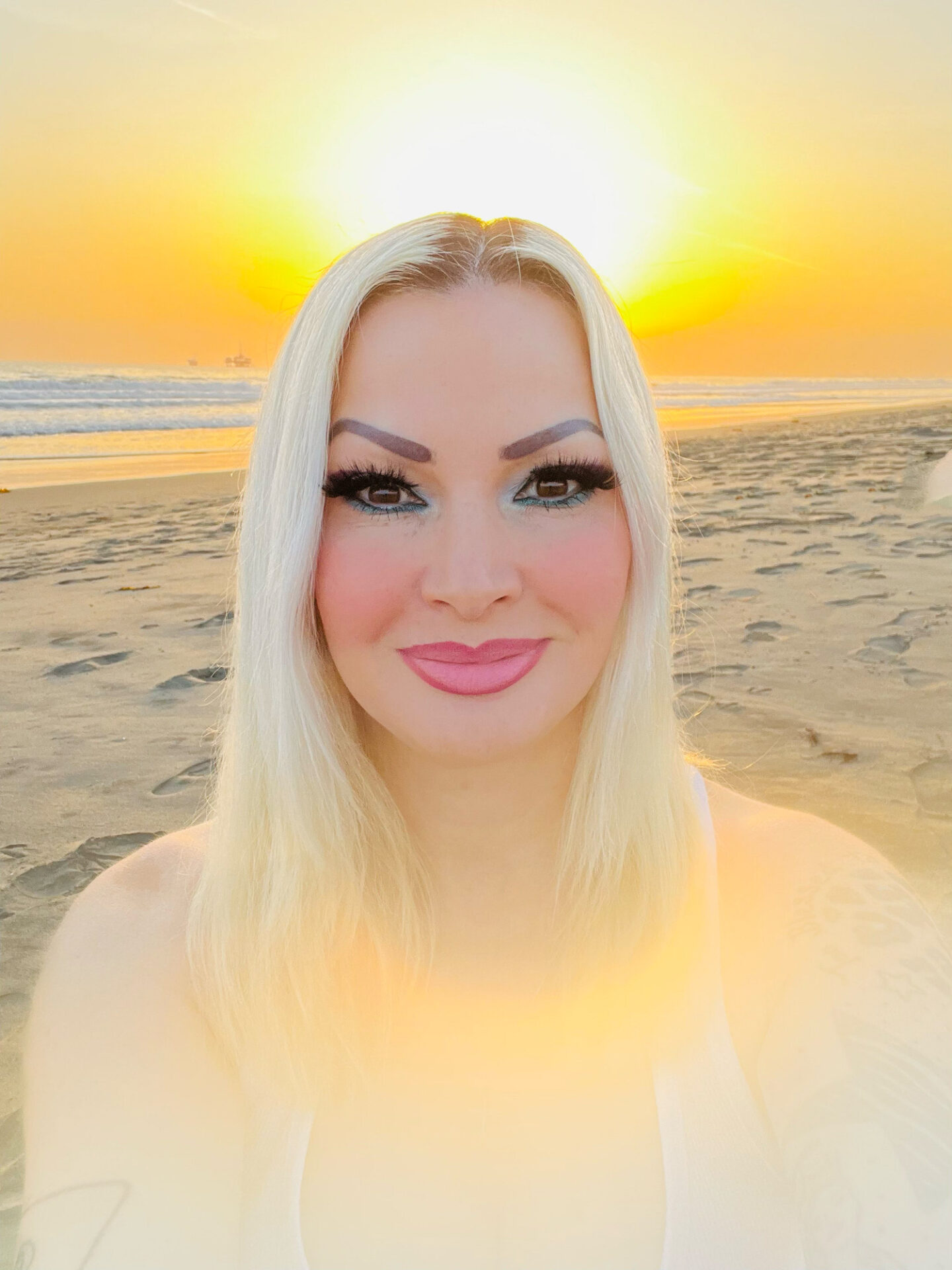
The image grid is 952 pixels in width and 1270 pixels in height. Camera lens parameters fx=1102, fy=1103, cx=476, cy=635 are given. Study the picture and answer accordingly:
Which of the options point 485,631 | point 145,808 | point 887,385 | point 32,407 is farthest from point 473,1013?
point 887,385

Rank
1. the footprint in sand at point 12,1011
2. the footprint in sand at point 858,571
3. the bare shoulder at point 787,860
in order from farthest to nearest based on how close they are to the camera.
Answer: the footprint in sand at point 858,571 → the footprint in sand at point 12,1011 → the bare shoulder at point 787,860

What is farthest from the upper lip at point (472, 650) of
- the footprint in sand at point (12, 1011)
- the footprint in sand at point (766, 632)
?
the footprint in sand at point (766, 632)

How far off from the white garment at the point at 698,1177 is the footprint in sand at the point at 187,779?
221cm

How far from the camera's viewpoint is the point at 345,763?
2.01 metres

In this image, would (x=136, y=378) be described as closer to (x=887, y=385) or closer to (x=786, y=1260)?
(x=786, y=1260)

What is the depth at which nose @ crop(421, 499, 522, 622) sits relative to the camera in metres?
1.64

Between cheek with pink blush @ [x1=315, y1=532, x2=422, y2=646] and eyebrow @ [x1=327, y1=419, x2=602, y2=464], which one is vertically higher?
eyebrow @ [x1=327, y1=419, x2=602, y2=464]

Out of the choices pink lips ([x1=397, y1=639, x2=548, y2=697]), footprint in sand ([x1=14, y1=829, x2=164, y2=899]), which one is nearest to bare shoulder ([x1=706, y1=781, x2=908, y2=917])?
pink lips ([x1=397, y1=639, x2=548, y2=697])

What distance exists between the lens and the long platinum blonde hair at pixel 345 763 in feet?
5.87

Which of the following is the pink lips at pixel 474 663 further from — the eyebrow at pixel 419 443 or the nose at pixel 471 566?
the eyebrow at pixel 419 443

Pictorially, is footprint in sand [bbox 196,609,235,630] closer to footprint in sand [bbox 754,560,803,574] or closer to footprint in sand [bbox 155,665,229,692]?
footprint in sand [bbox 155,665,229,692]

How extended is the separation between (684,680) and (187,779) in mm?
2183

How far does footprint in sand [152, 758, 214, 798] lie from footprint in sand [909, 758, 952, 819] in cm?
244

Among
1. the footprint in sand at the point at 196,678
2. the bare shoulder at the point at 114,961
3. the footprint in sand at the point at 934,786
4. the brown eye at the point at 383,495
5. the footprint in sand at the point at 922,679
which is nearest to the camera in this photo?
the brown eye at the point at 383,495
